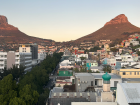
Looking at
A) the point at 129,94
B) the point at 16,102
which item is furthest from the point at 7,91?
the point at 129,94

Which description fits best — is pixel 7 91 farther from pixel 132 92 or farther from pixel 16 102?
pixel 132 92

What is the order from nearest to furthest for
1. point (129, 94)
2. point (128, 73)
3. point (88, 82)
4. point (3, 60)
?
point (129, 94), point (88, 82), point (128, 73), point (3, 60)

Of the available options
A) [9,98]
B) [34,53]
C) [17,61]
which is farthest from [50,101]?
[34,53]

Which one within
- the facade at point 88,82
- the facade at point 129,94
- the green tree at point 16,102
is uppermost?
the facade at point 129,94

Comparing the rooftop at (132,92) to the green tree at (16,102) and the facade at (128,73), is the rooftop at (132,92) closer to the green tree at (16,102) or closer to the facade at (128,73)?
the green tree at (16,102)

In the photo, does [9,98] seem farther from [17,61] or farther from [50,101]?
[17,61]

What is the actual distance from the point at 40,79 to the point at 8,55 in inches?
1224

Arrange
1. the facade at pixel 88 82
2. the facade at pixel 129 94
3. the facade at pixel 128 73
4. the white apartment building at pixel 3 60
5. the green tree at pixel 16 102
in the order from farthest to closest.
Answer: the white apartment building at pixel 3 60, the facade at pixel 128 73, the facade at pixel 88 82, the green tree at pixel 16 102, the facade at pixel 129 94

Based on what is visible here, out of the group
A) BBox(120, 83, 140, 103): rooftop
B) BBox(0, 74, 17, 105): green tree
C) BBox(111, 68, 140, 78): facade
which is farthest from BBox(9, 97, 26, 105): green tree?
BBox(111, 68, 140, 78): facade

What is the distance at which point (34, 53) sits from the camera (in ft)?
359

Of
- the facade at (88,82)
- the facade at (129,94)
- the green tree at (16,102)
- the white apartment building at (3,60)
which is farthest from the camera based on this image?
the white apartment building at (3,60)

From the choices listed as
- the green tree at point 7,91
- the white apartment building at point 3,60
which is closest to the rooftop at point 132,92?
the green tree at point 7,91

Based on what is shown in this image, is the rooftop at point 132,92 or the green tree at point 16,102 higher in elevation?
the rooftop at point 132,92

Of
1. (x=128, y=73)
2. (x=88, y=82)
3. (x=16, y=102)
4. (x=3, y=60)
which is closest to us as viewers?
(x=16, y=102)
